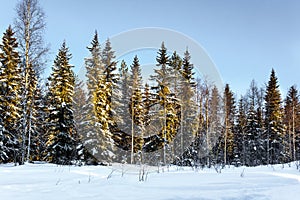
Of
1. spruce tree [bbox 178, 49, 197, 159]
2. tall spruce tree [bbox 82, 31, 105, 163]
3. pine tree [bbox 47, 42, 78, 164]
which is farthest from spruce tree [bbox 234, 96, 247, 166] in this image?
pine tree [bbox 47, 42, 78, 164]

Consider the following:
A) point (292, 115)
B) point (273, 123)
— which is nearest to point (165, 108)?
point (273, 123)

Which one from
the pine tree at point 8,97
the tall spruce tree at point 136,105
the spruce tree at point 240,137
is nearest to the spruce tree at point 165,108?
the tall spruce tree at point 136,105

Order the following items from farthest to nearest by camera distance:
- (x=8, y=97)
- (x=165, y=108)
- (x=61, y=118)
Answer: (x=165, y=108) < (x=61, y=118) < (x=8, y=97)

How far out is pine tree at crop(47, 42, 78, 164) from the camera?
57.7ft

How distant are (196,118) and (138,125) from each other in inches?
217

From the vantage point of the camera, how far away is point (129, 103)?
18609 millimetres

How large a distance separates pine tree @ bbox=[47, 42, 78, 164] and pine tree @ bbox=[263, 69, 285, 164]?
788 inches

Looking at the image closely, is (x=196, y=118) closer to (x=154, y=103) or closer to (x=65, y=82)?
(x=154, y=103)

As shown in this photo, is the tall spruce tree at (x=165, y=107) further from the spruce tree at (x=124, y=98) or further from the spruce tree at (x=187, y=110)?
the spruce tree at (x=124, y=98)

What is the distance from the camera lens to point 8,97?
16.7 metres

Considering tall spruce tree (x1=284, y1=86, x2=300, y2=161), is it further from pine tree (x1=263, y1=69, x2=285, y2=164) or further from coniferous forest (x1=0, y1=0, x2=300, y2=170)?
coniferous forest (x1=0, y1=0, x2=300, y2=170)

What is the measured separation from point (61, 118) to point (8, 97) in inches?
142

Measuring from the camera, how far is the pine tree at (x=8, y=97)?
52.1 feet

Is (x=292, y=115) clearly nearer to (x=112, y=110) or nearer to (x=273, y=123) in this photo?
(x=273, y=123)
